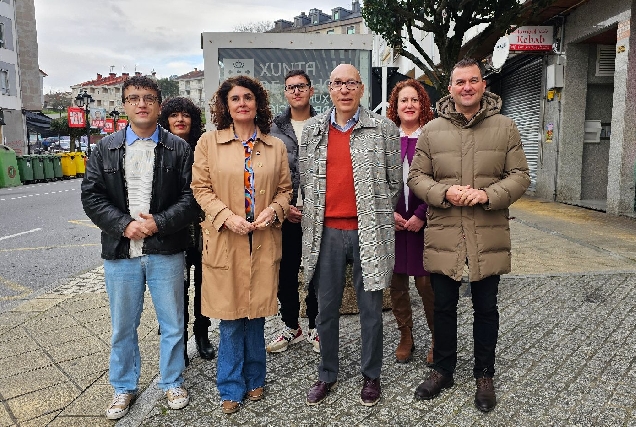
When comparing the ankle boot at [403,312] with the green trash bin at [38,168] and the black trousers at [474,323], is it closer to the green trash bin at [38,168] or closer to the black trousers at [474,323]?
the black trousers at [474,323]

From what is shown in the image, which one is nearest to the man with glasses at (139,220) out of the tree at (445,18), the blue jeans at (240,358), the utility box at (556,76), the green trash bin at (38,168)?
the blue jeans at (240,358)

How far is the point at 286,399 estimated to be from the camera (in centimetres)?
328

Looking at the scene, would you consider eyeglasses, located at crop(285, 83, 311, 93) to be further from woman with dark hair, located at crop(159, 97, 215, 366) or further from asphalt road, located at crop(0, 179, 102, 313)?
asphalt road, located at crop(0, 179, 102, 313)

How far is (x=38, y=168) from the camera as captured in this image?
23438 millimetres

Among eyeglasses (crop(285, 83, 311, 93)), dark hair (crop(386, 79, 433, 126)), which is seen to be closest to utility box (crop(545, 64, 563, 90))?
dark hair (crop(386, 79, 433, 126))

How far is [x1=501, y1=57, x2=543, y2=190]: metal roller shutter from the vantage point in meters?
14.0

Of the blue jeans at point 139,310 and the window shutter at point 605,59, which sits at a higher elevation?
the window shutter at point 605,59

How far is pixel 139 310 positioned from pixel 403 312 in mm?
1889

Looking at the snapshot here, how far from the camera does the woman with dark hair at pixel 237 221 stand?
3092mm

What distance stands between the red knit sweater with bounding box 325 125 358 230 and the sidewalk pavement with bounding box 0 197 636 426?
3.75 feet

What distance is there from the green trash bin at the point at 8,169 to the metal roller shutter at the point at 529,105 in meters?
18.9

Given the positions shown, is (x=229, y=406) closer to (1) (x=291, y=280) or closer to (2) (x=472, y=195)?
(1) (x=291, y=280)


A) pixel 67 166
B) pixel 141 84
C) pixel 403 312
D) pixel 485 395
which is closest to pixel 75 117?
pixel 67 166

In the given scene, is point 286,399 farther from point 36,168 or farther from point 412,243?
point 36,168
